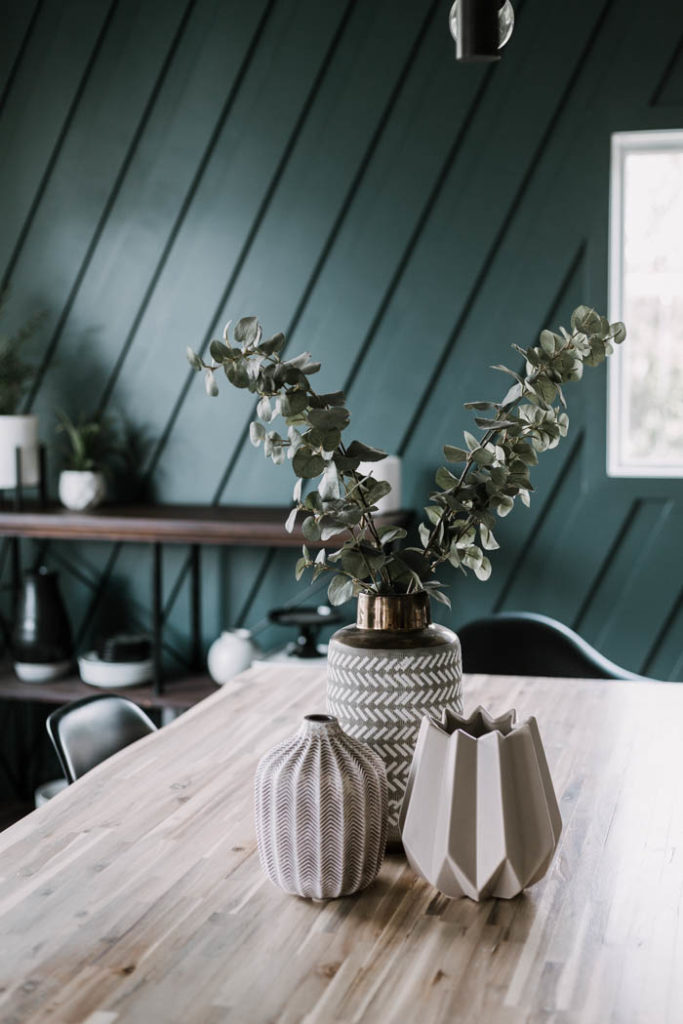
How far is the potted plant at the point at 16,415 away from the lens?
3.54 m

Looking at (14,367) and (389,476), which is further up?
(389,476)

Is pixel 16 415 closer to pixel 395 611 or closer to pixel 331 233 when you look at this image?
pixel 331 233

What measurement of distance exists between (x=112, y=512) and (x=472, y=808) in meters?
2.46

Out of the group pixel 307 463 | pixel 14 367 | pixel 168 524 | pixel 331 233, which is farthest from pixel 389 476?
pixel 307 463

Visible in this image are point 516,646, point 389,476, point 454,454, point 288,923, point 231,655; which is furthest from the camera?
point 231,655

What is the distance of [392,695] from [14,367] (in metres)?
2.63

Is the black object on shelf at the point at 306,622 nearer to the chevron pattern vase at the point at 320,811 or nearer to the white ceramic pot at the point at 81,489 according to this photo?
the white ceramic pot at the point at 81,489

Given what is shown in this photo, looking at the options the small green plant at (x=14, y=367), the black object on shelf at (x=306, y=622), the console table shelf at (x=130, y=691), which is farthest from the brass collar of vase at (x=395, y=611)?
the small green plant at (x=14, y=367)

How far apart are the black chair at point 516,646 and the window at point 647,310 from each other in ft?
2.62

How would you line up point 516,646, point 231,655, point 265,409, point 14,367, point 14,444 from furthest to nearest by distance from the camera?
1. point 14,367
2. point 14,444
3. point 231,655
4. point 516,646
5. point 265,409

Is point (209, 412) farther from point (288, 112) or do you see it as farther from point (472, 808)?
point (472, 808)

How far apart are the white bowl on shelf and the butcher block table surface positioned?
1.80 m

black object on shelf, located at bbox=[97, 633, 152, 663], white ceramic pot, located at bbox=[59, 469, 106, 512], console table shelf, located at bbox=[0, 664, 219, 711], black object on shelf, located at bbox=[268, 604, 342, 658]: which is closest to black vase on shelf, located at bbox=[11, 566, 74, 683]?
console table shelf, located at bbox=[0, 664, 219, 711]

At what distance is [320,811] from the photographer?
120cm
